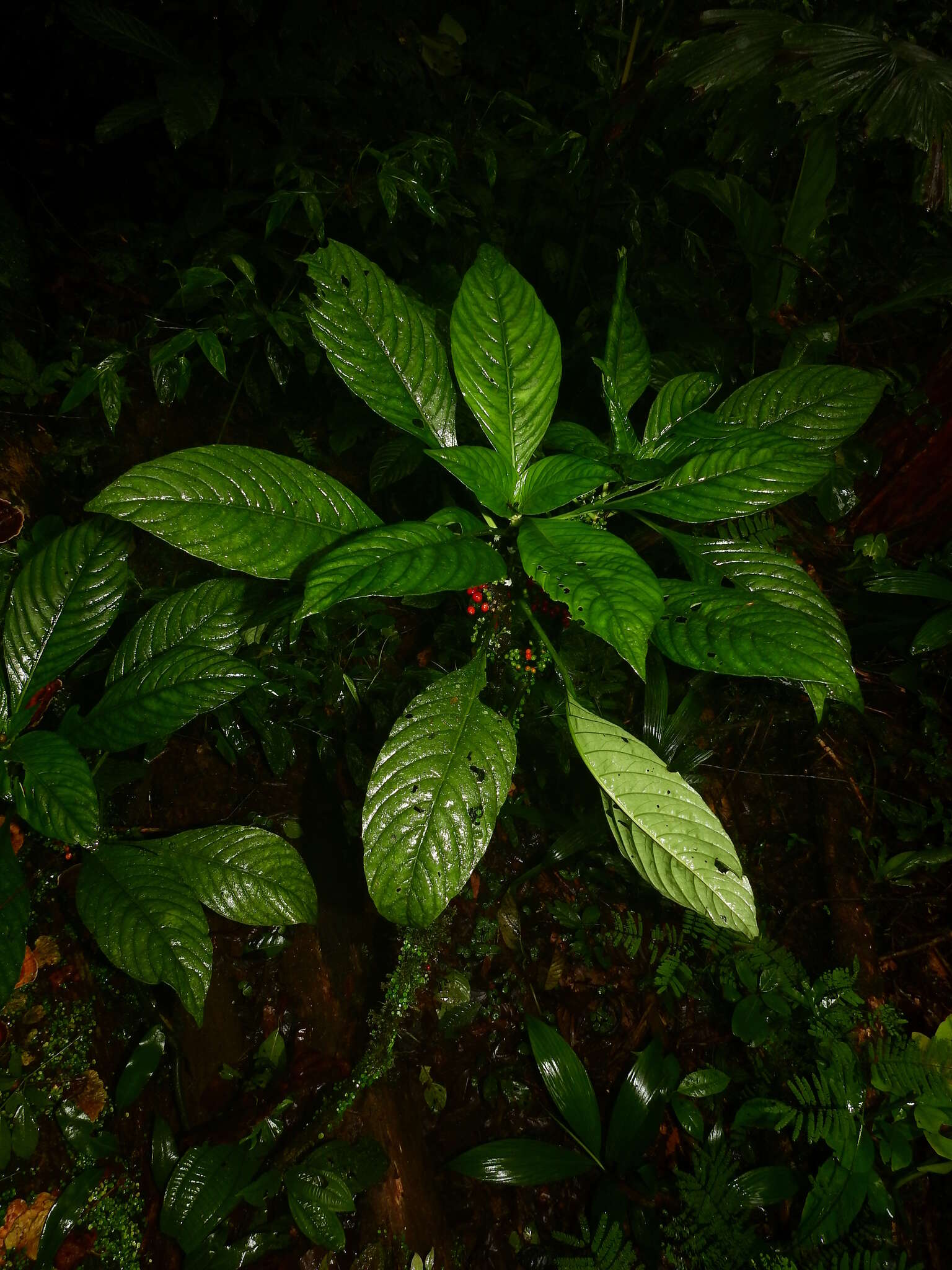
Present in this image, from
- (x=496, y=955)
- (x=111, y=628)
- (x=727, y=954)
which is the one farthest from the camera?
(x=727, y=954)

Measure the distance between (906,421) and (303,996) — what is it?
3225mm

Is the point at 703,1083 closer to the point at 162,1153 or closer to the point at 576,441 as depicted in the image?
the point at 162,1153

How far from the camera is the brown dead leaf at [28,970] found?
151 centimetres

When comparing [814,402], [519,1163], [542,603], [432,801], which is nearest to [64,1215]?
[519,1163]

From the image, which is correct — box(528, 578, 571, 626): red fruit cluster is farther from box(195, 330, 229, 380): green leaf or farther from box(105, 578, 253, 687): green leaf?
box(195, 330, 229, 380): green leaf

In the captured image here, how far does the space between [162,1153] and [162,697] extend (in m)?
1.06

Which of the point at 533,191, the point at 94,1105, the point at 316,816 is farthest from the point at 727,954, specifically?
the point at 533,191

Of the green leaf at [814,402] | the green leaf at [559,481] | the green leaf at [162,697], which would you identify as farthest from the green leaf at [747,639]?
the green leaf at [162,697]

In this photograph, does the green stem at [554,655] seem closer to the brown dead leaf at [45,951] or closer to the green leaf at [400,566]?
the green leaf at [400,566]

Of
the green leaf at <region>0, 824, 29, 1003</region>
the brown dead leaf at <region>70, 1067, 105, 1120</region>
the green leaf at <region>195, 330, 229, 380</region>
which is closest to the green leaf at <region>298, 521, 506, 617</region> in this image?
the green leaf at <region>195, 330, 229, 380</region>

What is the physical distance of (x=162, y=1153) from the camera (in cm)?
149

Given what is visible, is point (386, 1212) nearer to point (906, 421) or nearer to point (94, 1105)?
point (94, 1105)

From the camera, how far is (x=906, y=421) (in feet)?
9.38

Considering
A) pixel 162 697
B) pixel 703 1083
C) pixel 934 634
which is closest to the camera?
pixel 162 697
